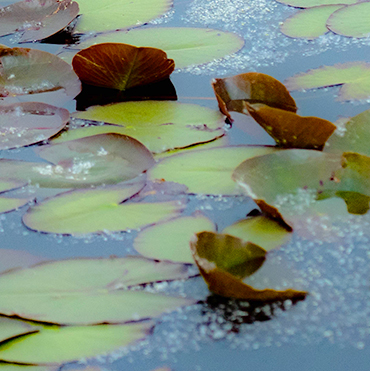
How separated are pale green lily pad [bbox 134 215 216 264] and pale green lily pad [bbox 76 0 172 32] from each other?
72 cm

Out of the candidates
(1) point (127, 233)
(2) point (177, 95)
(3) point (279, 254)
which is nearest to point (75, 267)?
(1) point (127, 233)

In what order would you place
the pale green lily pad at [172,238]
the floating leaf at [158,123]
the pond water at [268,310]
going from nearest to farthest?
the pond water at [268,310] → the pale green lily pad at [172,238] → the floating leaf at [158,123]

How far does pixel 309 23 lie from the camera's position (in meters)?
1.15

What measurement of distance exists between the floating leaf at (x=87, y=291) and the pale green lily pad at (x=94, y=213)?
69 millimetres

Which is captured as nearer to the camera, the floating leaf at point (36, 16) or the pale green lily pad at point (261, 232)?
the pale green lily pad at point (261, 232)

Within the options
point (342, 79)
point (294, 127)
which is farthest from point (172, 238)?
point (342, 79)

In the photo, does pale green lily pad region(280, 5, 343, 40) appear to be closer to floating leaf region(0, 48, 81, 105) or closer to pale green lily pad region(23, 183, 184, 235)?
floating leaf region(0, 48, 81, 105)

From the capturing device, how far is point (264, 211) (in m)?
0.65

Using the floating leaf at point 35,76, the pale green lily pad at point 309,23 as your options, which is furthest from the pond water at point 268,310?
the pale green lily pad at point 309,23

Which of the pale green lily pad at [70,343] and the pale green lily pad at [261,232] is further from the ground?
the pale green lily pad at [261,232]

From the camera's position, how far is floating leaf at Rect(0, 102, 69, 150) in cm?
83

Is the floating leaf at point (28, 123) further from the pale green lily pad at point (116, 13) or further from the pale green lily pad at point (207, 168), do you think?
the pale green lily pad at point (116, 13)

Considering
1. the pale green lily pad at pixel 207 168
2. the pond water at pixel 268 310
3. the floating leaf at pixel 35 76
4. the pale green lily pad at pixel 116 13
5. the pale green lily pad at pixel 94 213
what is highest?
the pale green lily pad at pixel 116 13

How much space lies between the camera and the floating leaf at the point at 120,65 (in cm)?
91
